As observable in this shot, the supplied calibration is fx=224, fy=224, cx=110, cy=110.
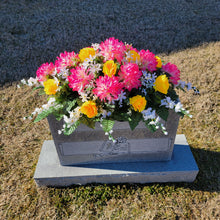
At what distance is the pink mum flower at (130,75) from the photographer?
1.51 meters

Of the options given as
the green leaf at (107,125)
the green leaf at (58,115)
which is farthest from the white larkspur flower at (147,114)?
the green leaf at (58,115)

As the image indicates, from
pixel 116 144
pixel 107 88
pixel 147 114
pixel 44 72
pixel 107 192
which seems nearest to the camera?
pixel 107 88

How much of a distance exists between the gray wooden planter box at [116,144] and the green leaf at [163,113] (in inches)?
3.3

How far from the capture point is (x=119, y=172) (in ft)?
6.71

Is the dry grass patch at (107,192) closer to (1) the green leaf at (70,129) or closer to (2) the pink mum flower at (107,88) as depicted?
(1) the green leaf at (70,129)

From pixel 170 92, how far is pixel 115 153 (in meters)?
0.73

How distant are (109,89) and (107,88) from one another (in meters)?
0.02

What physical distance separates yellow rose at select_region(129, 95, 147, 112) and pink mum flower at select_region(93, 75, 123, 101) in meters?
0.13

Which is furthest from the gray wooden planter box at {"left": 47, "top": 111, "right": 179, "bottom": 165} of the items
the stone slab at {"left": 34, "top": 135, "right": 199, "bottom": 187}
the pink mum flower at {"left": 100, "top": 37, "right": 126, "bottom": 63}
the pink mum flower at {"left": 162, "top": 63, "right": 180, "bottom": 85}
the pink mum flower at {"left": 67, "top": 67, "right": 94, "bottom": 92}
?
the pink mum flower at {"left": 100, "top": 37, "right": 126, "bottom": 63}

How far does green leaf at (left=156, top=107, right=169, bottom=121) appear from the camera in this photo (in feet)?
5.49

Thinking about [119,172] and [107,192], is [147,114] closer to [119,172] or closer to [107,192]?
[119,172]

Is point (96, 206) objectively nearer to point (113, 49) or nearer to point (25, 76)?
point (113, 49)

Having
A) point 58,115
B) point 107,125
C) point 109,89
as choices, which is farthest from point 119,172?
point 109,89

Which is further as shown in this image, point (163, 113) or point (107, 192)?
point (107, 192)
